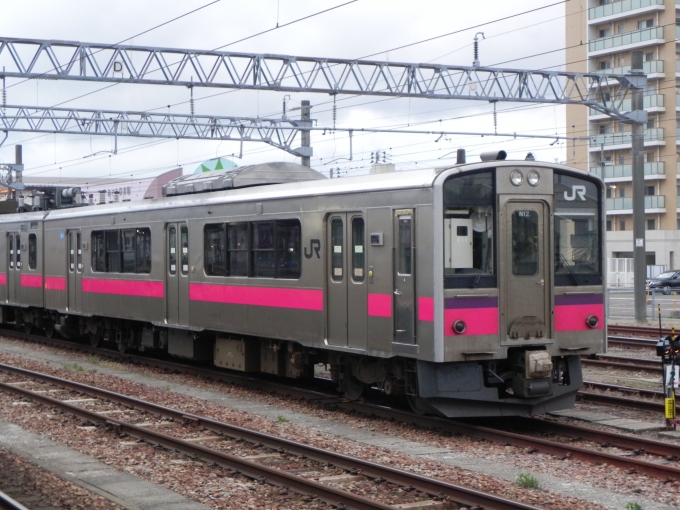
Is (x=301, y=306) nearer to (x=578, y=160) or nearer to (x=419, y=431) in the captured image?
(x=419, y=431)

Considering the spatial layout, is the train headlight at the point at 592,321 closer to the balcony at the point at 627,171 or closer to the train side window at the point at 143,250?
the train side window at the point at 143,250

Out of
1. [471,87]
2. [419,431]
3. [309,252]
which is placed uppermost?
[471,87]

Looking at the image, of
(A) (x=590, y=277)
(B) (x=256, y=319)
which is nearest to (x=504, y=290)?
(A) (x=590, y=277)

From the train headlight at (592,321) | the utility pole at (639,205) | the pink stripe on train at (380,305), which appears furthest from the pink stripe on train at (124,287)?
the utility pole at (639,205)

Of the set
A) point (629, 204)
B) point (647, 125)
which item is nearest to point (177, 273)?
point (629, 204)

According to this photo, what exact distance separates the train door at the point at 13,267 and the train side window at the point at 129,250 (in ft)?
22.6

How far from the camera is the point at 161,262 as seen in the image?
55.7 ft

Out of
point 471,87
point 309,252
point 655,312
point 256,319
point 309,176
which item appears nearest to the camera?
point 309,252

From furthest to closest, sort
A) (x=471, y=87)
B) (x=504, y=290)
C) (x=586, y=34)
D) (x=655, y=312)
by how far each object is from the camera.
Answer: (x=586, y=34), (x=655, y=312), (x=471, y=87), (x=504, y=290)

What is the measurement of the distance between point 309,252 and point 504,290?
2826 millimetres

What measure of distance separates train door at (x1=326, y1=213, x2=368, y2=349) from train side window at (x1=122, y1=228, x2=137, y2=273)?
6.51 meters

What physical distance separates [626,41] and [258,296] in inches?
1937

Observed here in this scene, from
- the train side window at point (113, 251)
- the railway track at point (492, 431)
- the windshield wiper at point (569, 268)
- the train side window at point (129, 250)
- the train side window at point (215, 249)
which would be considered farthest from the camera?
the train side window at point (113, 251)

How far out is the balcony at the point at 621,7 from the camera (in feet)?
186
